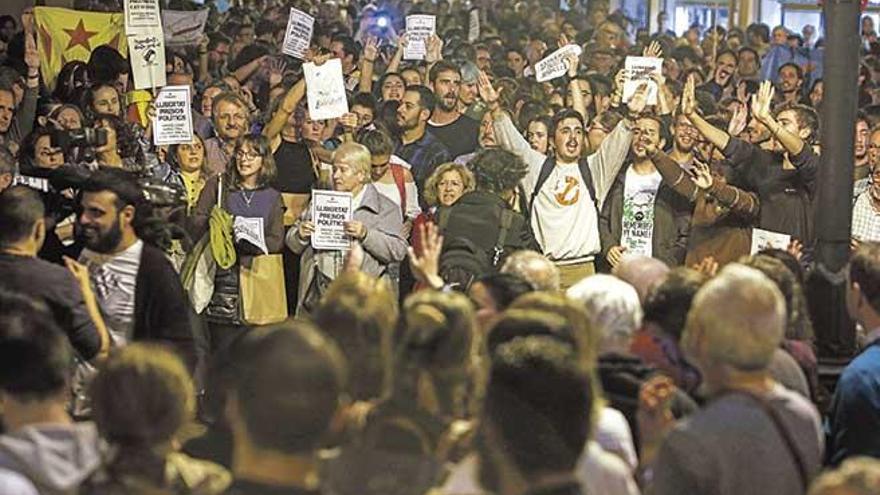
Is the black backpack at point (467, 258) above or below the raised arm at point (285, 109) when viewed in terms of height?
below

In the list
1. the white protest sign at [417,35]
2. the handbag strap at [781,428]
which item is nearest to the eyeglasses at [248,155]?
the white protest sign at [417,35]

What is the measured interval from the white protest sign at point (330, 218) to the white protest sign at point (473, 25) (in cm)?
956

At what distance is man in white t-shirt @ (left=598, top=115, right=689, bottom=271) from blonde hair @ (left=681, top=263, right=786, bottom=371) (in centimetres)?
580

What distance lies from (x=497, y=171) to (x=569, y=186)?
0.54 meters

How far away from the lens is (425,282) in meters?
7.86

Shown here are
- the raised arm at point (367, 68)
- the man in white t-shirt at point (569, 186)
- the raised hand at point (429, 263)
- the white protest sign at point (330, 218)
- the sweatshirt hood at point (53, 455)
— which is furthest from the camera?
the raised arm at point (367, 68)

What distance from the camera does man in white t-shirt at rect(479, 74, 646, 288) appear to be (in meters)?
11.1

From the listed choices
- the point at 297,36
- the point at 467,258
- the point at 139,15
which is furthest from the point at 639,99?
the point at 139,15

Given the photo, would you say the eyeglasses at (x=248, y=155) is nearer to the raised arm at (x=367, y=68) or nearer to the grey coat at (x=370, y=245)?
the grey coat at (x=370, y=245)

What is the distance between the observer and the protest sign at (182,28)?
16047mm

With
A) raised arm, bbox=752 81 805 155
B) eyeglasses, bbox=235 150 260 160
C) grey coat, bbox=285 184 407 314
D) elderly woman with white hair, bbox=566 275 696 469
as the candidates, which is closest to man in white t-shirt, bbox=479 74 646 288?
raised arm, bbox=752 81 805 155

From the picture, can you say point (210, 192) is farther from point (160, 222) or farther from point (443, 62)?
point (443, 62)

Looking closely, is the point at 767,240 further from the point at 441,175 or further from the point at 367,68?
the point at 367,68

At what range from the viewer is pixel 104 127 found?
10.6 meters
